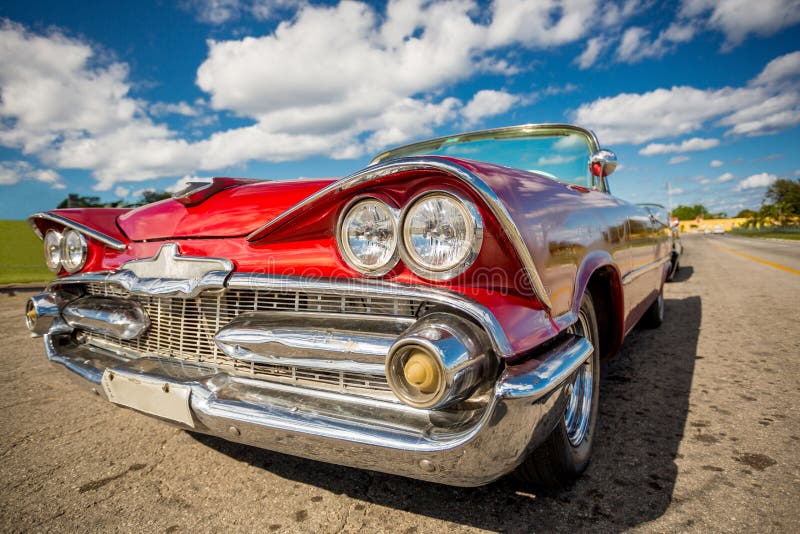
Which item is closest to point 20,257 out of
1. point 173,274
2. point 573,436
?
point 173,274

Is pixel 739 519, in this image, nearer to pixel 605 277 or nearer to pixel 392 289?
pixel 605 277

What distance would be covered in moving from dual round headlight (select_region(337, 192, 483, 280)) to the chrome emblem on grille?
514 mm

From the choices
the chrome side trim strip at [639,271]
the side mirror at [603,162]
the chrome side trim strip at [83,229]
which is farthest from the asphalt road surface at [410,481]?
the side mirror at [603,162]

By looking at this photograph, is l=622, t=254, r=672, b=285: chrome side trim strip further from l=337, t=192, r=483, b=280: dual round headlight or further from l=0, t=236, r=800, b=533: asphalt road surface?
l=337, t=192, r=483, b=280: dual round headlight

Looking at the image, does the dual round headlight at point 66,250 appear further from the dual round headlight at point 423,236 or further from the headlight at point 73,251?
the dual round headlight at point 423,236

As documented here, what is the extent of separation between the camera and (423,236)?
4.22 ft

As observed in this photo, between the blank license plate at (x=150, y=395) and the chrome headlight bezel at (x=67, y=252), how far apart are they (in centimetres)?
70

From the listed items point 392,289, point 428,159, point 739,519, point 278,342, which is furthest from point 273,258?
point 739,519

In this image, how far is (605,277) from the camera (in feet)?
6.70

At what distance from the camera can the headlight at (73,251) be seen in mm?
2135

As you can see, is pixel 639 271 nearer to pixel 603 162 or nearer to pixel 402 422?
pixel 603 162

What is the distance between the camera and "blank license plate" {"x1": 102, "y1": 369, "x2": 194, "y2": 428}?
1.50m

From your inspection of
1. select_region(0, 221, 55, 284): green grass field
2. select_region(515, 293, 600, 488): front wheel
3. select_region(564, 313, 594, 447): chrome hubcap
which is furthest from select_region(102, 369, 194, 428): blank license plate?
select_region(0, 221, 55, 284): green grass field

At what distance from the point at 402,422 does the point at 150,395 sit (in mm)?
925
